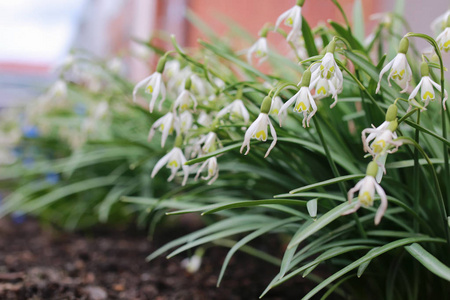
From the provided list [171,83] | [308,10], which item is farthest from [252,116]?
[308,10]

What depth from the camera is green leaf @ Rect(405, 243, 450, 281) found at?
63 cm

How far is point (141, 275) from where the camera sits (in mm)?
1330

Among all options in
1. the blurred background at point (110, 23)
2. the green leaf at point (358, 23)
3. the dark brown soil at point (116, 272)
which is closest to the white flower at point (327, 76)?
the green leaf at point (358, 23)

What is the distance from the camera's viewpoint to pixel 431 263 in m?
0.66

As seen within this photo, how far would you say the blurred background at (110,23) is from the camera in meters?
2.14

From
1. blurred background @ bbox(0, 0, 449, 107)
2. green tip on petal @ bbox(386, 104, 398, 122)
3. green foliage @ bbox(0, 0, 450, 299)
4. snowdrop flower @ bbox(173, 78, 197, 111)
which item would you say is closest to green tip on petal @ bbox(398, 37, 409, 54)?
green foliage @ bbox(0, 0, 450, 299)

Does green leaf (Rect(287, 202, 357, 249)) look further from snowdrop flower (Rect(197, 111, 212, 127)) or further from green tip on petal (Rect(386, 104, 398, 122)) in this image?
snowdrop flower (Rect(197, 111, 212, 127))

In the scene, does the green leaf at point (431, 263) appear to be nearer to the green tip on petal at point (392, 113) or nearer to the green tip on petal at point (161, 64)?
the green tip on petal at point (392, 113)

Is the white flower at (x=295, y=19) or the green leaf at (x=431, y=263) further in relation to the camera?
the white flower at (x=295, y=19)

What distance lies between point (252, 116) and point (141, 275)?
0.67 meters

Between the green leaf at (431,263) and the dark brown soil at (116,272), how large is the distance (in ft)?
1.67

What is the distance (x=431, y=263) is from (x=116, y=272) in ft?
3.21

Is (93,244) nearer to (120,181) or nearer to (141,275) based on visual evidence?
(120,181)

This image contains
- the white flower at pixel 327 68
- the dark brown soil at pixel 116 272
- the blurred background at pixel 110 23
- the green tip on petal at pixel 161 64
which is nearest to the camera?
the white flower at pixel 327 68
